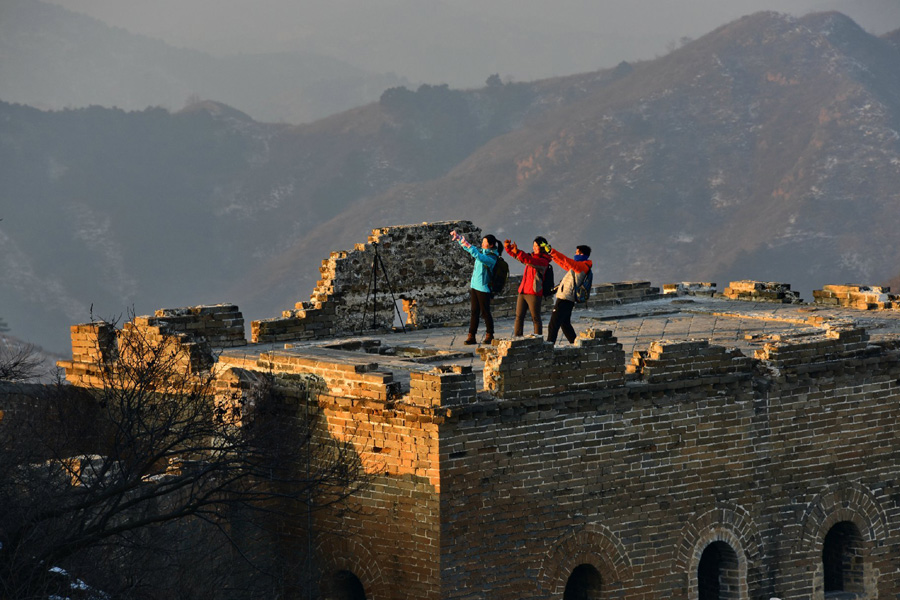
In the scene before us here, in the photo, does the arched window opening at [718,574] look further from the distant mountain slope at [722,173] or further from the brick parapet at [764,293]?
the distant mountain slope at [722,173]

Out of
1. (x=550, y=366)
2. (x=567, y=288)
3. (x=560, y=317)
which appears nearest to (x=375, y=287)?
(x=560, y=317)

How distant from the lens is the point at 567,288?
70.3ft

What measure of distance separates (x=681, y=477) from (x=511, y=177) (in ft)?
400

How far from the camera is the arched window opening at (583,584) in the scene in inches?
773

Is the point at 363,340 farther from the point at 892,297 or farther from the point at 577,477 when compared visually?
the point at 892,297

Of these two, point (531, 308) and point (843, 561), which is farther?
point (531, 308)

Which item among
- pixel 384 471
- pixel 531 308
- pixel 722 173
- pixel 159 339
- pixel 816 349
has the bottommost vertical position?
pixel 384 471

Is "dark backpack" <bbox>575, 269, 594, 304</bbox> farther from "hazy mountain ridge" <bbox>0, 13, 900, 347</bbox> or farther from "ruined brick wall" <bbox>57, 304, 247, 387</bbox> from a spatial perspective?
"hazy mountain ridge" <bbox>0, 13, 900, 347</bbox>

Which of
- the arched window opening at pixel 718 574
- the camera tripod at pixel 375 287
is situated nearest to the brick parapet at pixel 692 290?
the camera tripod at pixel 375 287

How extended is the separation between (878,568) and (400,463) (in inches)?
285

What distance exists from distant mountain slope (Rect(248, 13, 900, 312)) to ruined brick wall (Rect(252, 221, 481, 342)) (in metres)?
92.6

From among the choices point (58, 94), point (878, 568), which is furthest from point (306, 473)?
point (58, 94)

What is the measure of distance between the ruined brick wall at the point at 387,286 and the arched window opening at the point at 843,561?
296 inches

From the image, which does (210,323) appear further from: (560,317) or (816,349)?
(816,349)
